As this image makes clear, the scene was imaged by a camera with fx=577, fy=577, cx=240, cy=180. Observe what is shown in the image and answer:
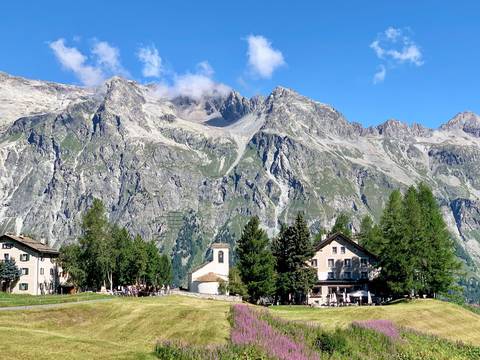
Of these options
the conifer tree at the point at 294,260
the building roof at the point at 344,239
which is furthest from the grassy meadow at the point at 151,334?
the building roof at the point at 344,239

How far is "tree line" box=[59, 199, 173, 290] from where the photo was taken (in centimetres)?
10469

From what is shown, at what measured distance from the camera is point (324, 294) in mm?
117375

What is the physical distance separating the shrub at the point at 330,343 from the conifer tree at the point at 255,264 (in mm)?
47435

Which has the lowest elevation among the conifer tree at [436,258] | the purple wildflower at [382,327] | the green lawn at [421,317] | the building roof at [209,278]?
the green lawn at [421,317]

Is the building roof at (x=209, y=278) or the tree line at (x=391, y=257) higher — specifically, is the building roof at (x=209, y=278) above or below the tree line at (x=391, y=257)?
below

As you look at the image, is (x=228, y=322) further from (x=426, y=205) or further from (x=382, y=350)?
(x=426, y=205)

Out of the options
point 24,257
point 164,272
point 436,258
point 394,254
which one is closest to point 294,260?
point 394,254

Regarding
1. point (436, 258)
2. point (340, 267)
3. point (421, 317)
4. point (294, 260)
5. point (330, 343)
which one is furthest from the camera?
point (340, 267)

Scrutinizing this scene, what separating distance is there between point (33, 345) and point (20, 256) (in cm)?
8546

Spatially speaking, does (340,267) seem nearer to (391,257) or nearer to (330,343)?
(391,257)

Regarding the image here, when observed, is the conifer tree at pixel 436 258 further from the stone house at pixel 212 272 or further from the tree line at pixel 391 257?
the stone house at pixel 212 272

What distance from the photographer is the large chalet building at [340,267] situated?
382 ft

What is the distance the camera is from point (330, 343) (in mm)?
42312

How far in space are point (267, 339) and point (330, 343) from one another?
19.0ft
